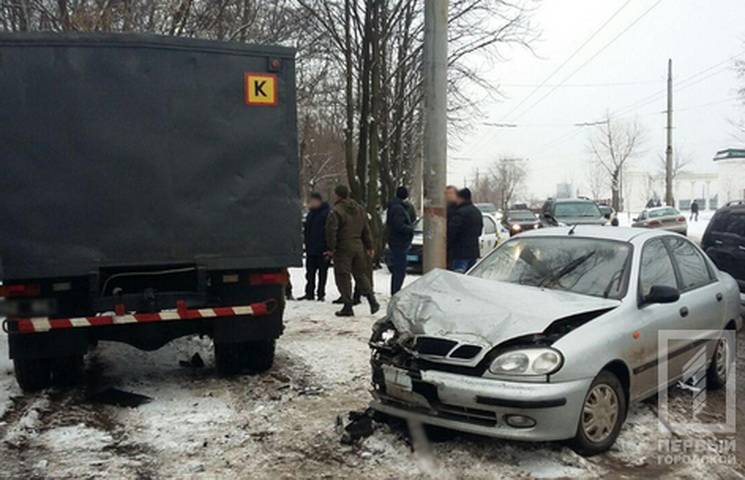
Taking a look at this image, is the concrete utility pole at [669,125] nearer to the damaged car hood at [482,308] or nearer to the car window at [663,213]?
the car window at [663,213]

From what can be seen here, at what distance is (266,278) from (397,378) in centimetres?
191

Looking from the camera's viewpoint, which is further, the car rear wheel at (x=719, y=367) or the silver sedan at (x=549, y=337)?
the car rear wheel at (x=719, y=367)

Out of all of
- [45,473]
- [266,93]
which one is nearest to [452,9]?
[266,93]

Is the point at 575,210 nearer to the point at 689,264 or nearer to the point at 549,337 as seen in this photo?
the point at 689,264

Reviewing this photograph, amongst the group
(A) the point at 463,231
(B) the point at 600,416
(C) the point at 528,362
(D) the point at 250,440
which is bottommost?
(D) the point at 250,440

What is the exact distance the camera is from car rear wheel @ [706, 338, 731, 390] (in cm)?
573

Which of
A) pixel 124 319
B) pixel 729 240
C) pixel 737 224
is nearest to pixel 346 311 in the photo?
pixel 124 319

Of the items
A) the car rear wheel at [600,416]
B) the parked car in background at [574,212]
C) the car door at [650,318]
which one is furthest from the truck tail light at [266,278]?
the parked car in background at [574,212]

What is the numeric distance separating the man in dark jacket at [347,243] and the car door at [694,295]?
4.47 meters

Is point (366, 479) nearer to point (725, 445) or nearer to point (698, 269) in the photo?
point (725, 445)

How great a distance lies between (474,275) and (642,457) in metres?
2.04

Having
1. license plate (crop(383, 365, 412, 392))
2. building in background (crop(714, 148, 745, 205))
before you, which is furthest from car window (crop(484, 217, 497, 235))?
building in background (crop(714, 148, 745, 205))

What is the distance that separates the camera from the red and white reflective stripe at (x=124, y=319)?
4.98m

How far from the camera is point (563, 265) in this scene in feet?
16.9
